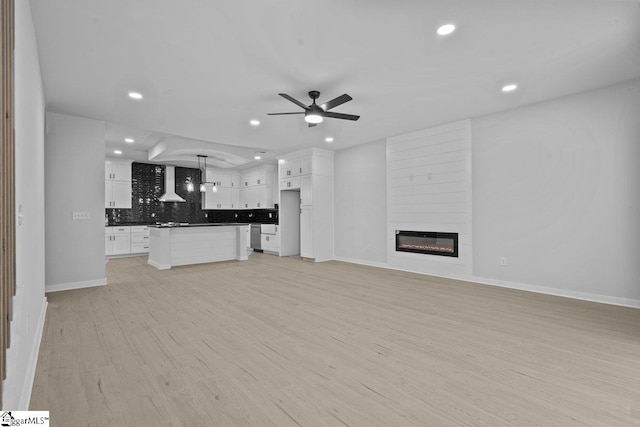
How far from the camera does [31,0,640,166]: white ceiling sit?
236 cm

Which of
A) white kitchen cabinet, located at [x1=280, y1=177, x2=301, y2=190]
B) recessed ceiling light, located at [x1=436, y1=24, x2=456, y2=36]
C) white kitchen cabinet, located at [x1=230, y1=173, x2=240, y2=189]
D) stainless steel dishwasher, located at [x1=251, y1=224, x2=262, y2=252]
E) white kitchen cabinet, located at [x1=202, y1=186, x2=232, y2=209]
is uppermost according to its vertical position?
recessed ceiling light, located at [x1=436, y1=24, x2=456, y2=36]

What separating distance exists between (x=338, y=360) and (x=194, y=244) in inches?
211

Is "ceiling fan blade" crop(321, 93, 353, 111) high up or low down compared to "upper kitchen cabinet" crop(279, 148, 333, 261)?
up

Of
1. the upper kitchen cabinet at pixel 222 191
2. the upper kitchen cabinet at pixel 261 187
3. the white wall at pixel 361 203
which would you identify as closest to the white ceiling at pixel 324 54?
the white wall at pixel 361 203

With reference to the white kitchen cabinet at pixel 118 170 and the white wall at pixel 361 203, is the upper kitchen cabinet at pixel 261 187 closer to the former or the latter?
the white wall at pixel 361 203

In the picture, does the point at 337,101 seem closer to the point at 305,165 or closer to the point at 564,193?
the point at 564,193

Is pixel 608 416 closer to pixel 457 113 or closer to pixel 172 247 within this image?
pixel 457 113

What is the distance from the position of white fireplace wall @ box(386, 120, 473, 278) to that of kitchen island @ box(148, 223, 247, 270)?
3.63m

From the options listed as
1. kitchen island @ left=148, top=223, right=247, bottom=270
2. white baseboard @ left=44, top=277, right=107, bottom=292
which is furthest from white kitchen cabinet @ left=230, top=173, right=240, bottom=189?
white baseboard @ left=44, top=277, right=107, bottom=292

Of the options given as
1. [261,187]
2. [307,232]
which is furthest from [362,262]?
[261,187]

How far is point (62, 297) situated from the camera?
412 cm

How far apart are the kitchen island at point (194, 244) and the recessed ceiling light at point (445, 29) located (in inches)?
227

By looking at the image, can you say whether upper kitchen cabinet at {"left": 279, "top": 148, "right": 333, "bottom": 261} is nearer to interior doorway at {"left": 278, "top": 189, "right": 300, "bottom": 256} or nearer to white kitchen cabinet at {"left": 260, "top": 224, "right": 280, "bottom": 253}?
interior doorway at {"left": 278, "top": 189, "right": 300, "bottom": 256}

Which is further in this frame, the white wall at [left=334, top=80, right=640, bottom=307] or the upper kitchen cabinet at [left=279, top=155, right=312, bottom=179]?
the upper kitchen cabinet at [left=279, top=155, right=312, bottom=179]
